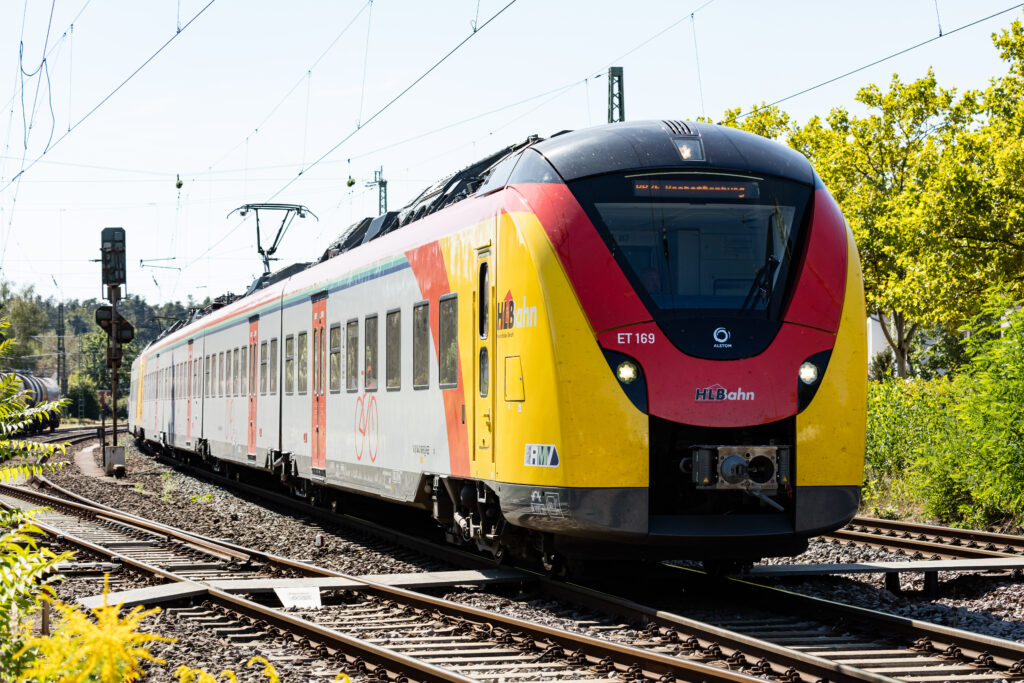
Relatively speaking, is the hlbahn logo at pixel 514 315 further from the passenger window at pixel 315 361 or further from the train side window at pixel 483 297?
the passenger window at pixel 315 361

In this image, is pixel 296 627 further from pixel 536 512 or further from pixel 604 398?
pixel 604 398

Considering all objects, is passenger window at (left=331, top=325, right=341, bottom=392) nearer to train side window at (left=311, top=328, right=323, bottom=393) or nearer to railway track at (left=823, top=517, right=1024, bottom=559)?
train side window at (left=311, top=328, right=323, bottom=393)

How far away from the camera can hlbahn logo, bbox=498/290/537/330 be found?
877cm

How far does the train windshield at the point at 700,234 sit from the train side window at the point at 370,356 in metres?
4.66

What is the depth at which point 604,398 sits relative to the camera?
8438mm

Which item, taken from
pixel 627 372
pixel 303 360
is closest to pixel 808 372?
pixel 627 372

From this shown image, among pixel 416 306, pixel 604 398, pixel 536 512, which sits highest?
pixel 416 306

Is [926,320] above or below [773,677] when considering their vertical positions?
above

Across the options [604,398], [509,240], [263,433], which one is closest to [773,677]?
[604,398]

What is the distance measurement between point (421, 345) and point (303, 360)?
5.27 meters

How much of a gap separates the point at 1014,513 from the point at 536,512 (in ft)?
23.1

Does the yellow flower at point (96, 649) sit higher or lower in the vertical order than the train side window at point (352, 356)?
lower

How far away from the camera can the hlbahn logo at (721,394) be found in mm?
8461

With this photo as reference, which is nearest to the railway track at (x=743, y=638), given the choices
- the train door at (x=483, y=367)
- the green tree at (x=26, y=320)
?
the train door at (x=483, y=367)
